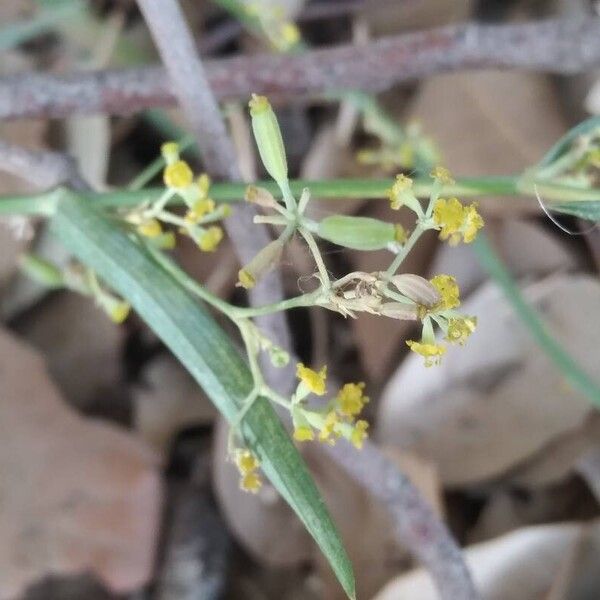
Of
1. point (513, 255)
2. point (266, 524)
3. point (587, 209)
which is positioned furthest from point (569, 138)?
point (266, 524)

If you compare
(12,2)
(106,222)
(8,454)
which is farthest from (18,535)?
(12,2)

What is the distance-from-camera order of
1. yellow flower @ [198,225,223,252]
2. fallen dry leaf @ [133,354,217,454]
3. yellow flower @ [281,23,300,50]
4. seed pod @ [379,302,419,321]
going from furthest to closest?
fallen dry leaf @ [133,354,217,454] < yellow flower @ [281,23,300,50] < yellow flower @ [198,225,223,252] < seed pod @ [379,302,419,321]

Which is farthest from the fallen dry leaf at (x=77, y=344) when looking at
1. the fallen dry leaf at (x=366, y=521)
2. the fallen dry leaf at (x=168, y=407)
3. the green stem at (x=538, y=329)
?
the green stem at (x=538, y=329)

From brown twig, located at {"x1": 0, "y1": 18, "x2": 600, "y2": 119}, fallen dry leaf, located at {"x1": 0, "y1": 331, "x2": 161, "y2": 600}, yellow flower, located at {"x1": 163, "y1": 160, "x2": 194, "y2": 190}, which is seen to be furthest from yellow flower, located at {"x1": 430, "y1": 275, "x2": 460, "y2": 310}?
fallen dry leaf, located at {"x1": 0, "y1": 331, "x2": 161, "y2": 600}

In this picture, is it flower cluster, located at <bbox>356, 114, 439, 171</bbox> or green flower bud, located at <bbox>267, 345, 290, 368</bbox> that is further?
flower cluster, located at <bbox>356, 114, 439, 171</bbox>

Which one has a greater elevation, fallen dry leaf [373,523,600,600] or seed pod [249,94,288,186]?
seed pod [249,94,288,186]

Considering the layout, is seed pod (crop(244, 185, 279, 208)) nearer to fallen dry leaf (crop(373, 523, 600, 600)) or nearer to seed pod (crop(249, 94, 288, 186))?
seed pod (crop(249, 94, 288, 186))
